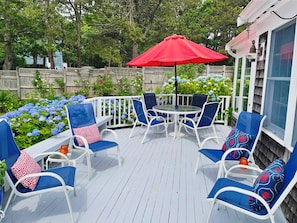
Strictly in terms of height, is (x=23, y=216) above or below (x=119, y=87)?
below

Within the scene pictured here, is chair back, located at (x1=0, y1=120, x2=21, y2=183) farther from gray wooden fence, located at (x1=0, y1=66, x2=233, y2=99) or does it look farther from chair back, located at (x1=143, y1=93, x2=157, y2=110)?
gray wooden fence, located at (x1=0, y1=66, x2=233, y2=99)

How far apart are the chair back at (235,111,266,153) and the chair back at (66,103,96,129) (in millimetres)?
2279

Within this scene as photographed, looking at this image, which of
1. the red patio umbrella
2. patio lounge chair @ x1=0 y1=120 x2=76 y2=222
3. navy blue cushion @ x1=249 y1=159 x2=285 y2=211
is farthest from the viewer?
the red patio umbrella

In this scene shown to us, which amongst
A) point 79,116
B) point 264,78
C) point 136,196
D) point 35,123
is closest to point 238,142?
point 264,78

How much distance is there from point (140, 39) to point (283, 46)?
10.2 metres

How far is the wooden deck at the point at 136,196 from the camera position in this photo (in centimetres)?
230

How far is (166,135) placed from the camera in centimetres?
519

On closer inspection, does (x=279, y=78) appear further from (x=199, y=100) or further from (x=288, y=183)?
(x=199, y=100)

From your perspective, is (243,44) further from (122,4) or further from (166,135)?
(122,4)

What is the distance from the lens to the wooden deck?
2297 millimetres

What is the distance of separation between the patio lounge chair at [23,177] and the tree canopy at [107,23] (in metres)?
10.8

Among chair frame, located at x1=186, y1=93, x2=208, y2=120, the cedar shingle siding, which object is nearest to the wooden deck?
the cedar shingle siding

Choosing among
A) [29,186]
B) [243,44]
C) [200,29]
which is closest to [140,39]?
[200,29]

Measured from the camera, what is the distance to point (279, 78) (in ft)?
9.95
